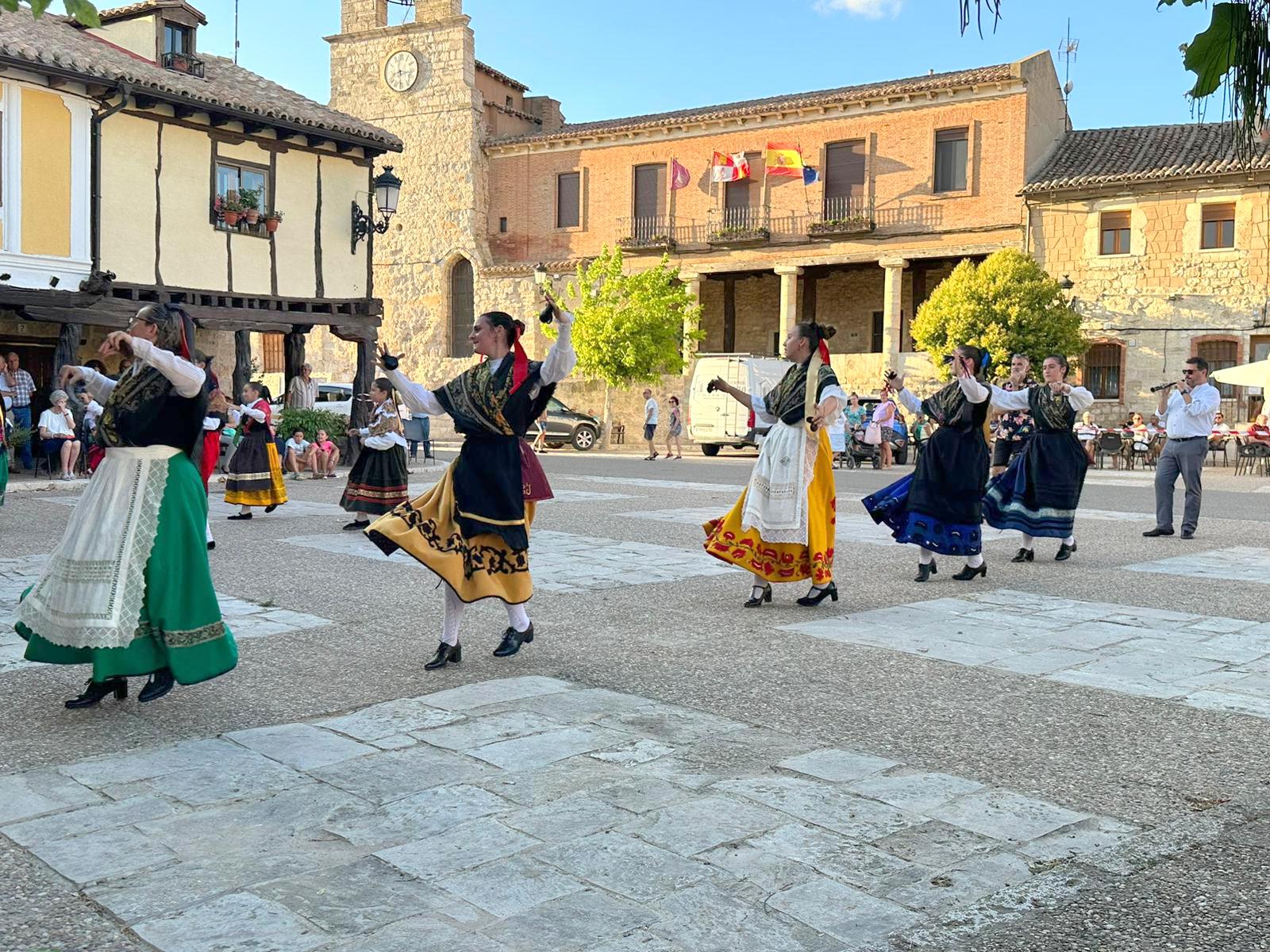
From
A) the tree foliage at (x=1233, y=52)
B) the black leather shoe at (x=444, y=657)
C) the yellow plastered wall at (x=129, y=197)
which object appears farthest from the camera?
the yellow plastered wall at (x=129, y=197)

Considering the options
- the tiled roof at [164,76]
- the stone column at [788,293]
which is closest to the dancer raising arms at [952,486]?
the tiled roof at [164,76]

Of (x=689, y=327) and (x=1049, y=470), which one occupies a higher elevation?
(x=689, y=327)

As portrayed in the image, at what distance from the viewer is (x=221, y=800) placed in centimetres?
380

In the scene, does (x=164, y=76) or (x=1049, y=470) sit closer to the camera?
(x=1049, y=470)

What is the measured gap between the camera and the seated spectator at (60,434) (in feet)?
56.0

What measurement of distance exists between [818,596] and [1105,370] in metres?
27.2

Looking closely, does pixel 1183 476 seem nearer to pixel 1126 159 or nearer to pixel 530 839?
pixel 530 839

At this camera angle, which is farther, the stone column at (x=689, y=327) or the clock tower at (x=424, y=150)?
the clock tower at (x=424, y=150)

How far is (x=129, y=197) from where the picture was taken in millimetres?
18750

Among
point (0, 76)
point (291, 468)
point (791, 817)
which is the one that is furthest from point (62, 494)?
point (791, 817)

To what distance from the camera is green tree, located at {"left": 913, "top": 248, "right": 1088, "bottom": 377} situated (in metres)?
29.3

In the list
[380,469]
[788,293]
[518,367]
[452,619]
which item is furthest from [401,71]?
[452,619]

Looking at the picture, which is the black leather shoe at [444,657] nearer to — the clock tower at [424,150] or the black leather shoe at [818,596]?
the black leather shoe at [818,596]

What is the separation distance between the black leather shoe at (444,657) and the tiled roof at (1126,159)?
27.7 metres
